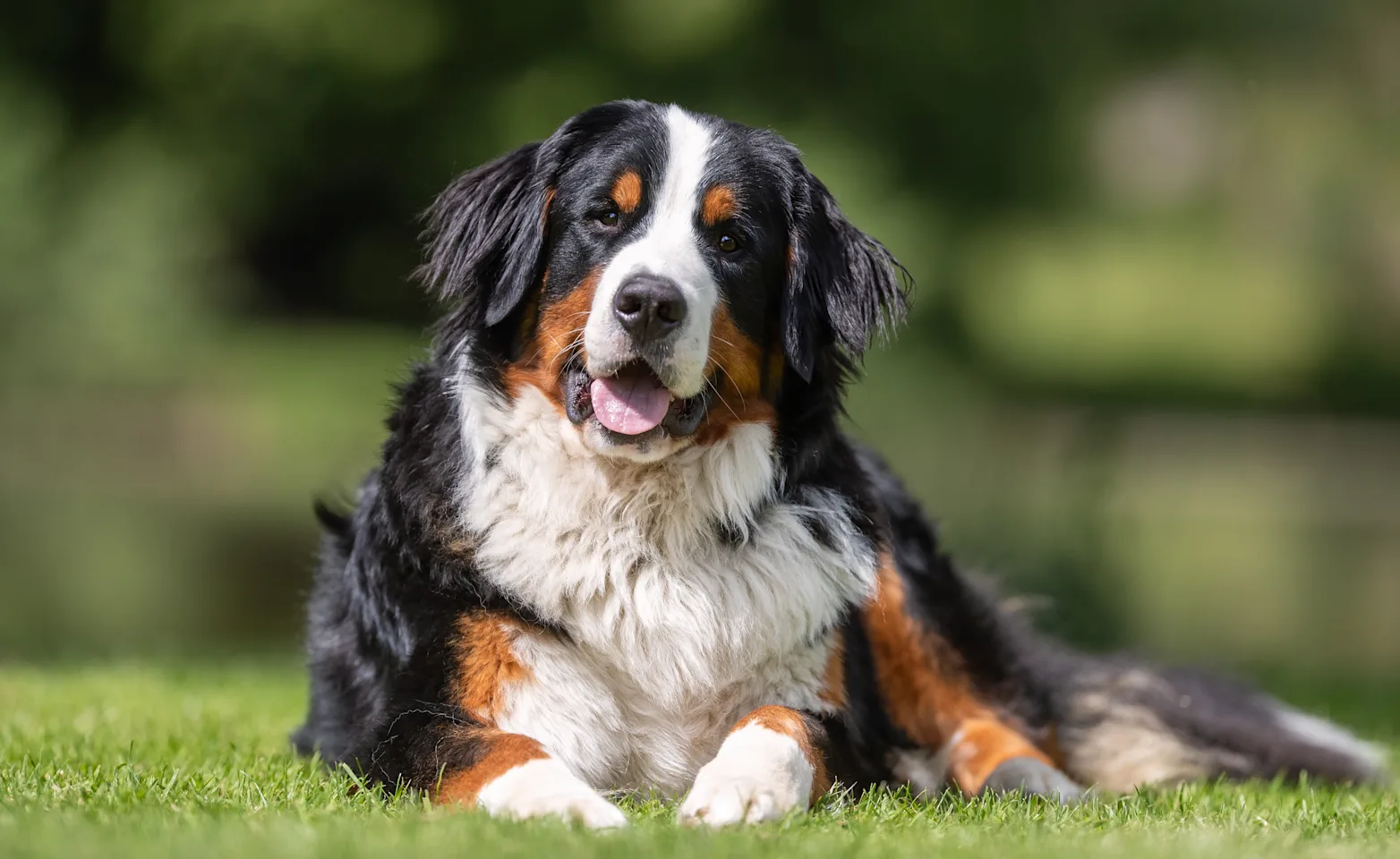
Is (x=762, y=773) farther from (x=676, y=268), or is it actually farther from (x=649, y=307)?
(x=676, y=268)

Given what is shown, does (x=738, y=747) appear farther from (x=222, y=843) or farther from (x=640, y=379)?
(x=222, y=843)

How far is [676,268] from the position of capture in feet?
14.4

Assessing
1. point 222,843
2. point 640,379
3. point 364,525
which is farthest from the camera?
point 364,525

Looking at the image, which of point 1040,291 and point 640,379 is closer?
point 640,379

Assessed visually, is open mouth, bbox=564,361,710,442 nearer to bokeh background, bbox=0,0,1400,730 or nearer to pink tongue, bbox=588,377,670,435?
pink tongue, bbox=588,377,670,435

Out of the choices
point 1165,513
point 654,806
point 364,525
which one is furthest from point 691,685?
point 1165,513

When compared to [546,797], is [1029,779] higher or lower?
lower

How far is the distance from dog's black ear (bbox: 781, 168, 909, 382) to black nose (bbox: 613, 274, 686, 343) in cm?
56

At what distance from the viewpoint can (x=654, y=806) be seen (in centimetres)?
429

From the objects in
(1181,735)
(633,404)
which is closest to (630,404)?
(633,404)

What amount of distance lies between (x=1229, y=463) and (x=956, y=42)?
7598 millimetres

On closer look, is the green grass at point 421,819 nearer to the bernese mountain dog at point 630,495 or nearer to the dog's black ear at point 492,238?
the bernese mountain dog at point 630,495

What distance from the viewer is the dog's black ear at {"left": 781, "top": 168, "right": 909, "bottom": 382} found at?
4.80 meters

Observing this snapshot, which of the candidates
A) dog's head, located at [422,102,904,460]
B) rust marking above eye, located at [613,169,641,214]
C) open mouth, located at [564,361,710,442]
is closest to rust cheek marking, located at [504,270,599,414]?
dog's head, located at [422,102,904,460]
